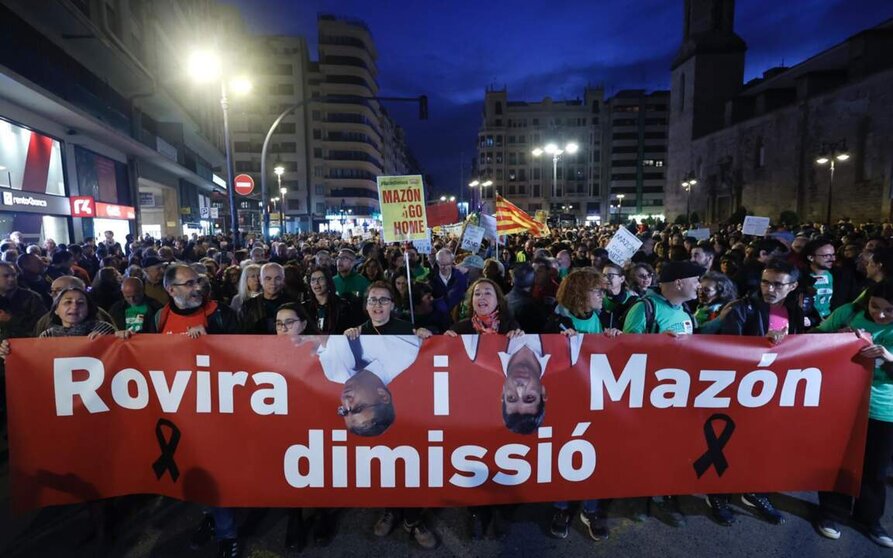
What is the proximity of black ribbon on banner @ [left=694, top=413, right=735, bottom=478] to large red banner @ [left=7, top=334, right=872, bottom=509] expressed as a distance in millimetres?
160

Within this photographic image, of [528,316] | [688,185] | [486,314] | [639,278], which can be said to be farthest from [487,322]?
[688,185]

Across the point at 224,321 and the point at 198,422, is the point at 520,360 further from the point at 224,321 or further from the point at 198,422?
the point at 224,321

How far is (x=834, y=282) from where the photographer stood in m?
6.83

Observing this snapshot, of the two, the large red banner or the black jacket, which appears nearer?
the large red banner

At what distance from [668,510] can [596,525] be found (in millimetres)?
714

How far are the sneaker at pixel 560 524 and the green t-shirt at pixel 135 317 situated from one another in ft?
13.6

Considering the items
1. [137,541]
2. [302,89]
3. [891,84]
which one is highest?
[302,89]

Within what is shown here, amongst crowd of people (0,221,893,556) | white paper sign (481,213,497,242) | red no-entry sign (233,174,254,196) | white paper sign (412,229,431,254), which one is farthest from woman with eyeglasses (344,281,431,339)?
red no-entry sign (233,174,254,196)

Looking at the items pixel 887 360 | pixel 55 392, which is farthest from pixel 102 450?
pixel 887 360

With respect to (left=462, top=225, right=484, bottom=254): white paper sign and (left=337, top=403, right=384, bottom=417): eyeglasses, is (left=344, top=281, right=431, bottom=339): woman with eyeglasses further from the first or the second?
(left=462, top=225, right=484, bottom=254): white paper sign

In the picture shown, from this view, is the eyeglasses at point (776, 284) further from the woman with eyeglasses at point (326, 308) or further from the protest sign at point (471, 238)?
the protest sign at point (471, 238)

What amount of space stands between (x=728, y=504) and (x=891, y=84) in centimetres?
4337

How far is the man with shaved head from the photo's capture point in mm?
4975

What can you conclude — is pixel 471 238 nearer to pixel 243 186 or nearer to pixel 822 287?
pixel 822 287
